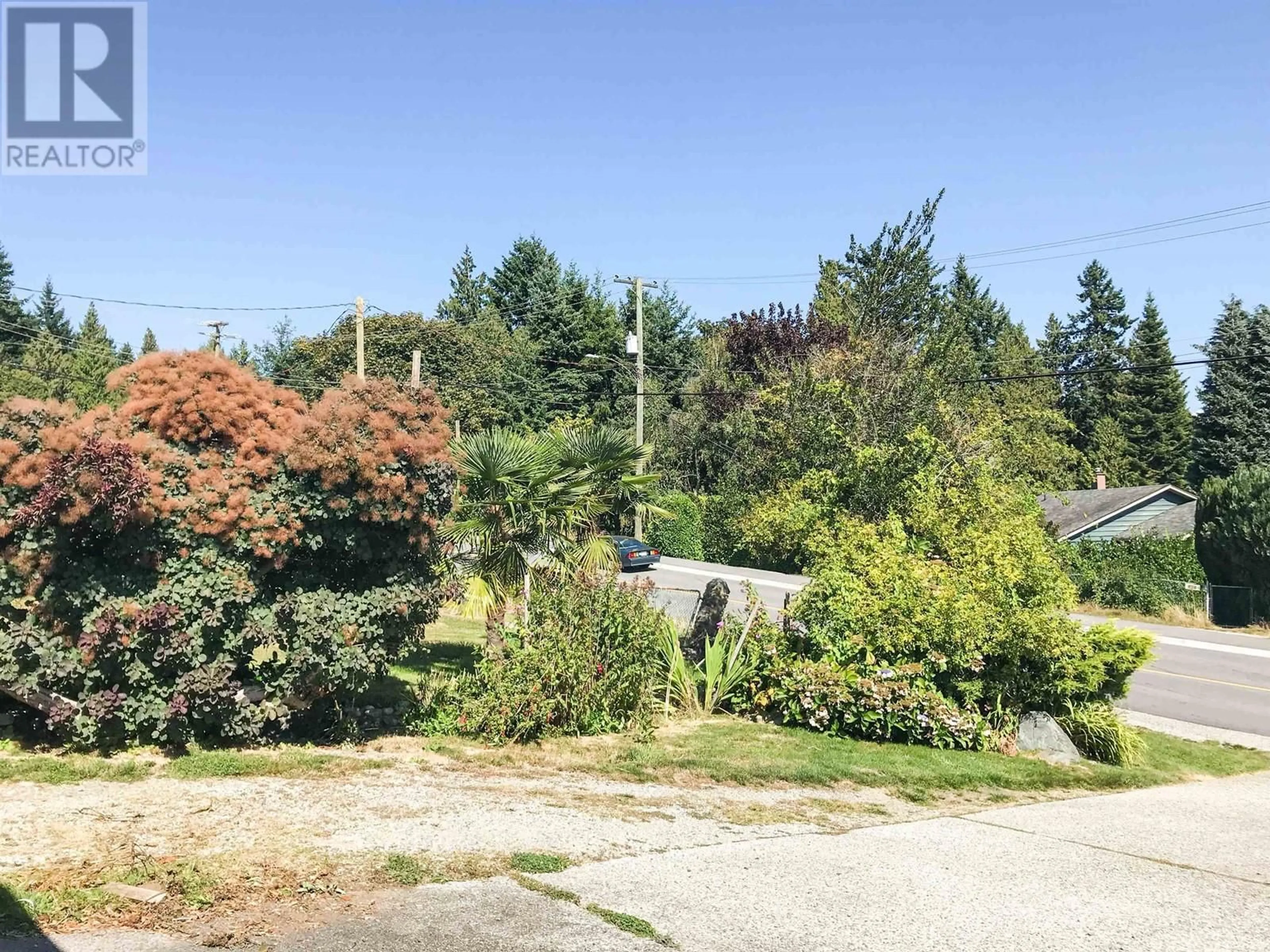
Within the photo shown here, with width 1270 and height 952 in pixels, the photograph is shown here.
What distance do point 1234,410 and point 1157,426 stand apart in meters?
8.80

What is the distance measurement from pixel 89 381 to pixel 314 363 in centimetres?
1008

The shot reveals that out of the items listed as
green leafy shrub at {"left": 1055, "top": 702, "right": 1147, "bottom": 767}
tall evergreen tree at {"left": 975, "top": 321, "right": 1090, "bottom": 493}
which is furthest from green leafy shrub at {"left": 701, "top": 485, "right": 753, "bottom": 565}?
green leafy shrub at {"left": 1055, "top": 702, "right": 1147, "bottom": 767}

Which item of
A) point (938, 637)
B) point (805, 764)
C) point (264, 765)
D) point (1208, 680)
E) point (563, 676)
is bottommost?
point (1208, 680)

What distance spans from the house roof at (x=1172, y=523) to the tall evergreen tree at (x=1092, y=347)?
76.9ft

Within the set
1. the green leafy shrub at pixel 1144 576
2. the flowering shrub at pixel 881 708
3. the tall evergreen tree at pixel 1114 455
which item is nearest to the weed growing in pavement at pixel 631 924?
the flowering shrub at pixel 881 708

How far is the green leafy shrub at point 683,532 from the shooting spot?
39.6m

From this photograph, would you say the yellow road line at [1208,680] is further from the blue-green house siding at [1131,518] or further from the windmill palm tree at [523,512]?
the blue-green house siding at [1131,518]

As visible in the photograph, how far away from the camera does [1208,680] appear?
18516 millimetres

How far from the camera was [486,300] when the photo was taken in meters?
68.9

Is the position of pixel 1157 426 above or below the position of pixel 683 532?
above

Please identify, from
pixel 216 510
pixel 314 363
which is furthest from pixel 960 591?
pixel 314 363

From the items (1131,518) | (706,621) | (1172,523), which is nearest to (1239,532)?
(1172,523)

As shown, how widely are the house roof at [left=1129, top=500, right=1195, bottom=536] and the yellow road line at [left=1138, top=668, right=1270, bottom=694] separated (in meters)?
17.4

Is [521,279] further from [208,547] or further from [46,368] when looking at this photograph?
[208,547]
